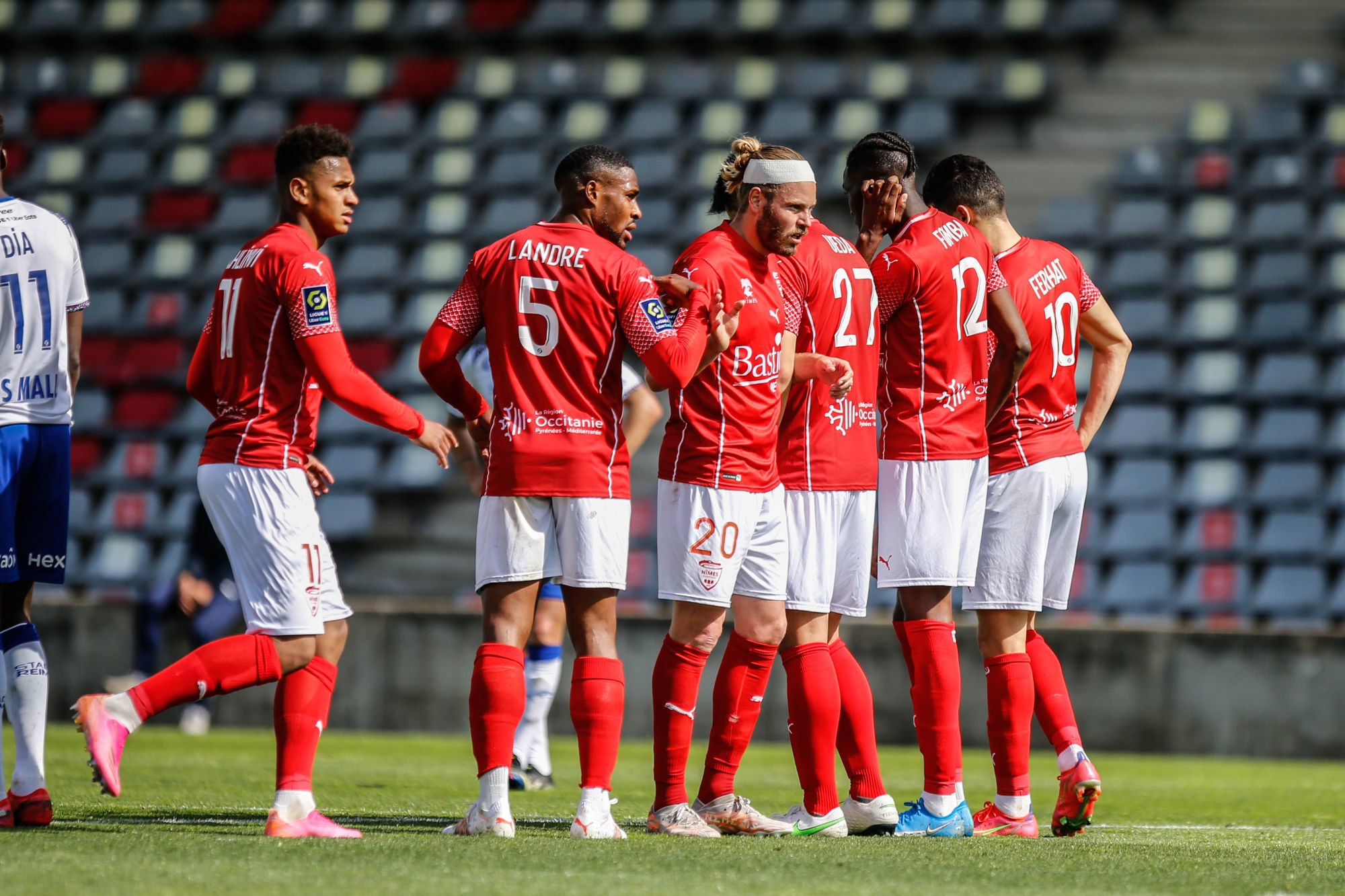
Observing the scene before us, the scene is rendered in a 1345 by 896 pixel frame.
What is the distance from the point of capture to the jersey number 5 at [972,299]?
18.2ft

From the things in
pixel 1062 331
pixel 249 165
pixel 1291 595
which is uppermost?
pixel 249 165

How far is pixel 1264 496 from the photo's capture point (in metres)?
12.5

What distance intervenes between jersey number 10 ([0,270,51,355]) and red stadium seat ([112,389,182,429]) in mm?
9710

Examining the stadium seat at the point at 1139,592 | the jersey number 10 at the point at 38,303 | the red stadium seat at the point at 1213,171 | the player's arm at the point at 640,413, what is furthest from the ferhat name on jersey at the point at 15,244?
the red stadium seat at the point at 1213,171

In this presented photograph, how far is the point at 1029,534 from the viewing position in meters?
5.77

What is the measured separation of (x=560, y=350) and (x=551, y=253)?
294 millimetres

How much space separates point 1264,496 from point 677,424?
8606 mm

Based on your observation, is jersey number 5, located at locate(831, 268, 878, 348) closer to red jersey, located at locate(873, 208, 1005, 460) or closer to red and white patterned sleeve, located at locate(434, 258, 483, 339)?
red jersey, located at locate(873, 208, 1005, 460)

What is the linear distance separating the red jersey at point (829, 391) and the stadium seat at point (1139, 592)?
7.22 meters

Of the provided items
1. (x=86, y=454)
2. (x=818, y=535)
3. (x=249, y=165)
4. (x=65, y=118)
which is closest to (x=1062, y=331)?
(x=818, y=535)

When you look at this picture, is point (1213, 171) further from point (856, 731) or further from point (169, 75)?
point (169, 75)

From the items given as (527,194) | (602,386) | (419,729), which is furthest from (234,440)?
(527,194)

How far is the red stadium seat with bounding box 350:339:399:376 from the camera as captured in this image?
1436 centimetres

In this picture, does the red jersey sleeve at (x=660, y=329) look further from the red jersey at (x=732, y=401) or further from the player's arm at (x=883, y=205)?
the player's arm at (x=883, y=205)
